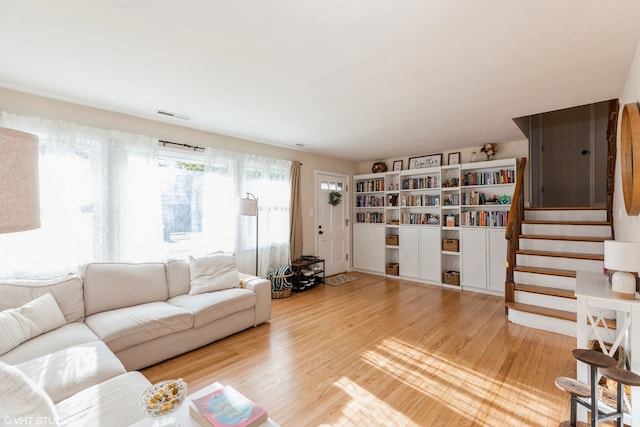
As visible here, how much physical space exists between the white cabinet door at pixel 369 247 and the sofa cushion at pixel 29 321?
4.92 m

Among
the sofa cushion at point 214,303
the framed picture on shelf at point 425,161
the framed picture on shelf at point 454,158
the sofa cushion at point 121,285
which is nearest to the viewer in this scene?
the sofa cushion at point 121,285

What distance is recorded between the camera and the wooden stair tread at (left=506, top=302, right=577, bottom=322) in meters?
3.05

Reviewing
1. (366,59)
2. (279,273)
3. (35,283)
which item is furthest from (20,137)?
(279,273)

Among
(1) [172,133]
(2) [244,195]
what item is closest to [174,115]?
(1) [172,133]

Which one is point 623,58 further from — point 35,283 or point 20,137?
point 35,283

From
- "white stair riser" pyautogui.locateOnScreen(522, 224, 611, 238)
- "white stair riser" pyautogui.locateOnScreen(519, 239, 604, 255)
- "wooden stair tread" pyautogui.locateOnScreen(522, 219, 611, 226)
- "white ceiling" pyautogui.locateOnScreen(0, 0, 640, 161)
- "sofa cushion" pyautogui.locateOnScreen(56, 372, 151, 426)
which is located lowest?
"sofa cushion" pyautogui.locateOnScreen(56, 372, 151, 426)

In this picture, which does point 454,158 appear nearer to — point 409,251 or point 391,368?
point 409,251

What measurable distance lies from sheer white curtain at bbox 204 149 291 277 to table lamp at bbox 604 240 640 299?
150 inches

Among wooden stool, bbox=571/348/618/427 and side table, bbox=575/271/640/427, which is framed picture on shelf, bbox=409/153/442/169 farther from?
wooden stool, bbox=571/348/618/427

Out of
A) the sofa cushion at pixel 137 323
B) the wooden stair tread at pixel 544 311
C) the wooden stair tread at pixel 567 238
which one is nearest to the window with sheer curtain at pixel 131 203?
the sofa cushion at pixel 137 323

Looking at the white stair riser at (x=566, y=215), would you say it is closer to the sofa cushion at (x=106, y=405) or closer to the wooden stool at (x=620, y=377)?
the wooden stool at (x=620, y=377)

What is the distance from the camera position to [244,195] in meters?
4.27

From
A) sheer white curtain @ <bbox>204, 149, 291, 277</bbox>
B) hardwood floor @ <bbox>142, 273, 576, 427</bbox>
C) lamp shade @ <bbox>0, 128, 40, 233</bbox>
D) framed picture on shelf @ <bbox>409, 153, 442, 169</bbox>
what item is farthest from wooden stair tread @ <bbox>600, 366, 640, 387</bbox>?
framed picture on shelf @ <bbox>409, 153, 442, 169</bbox>

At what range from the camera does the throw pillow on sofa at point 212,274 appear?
315cm
